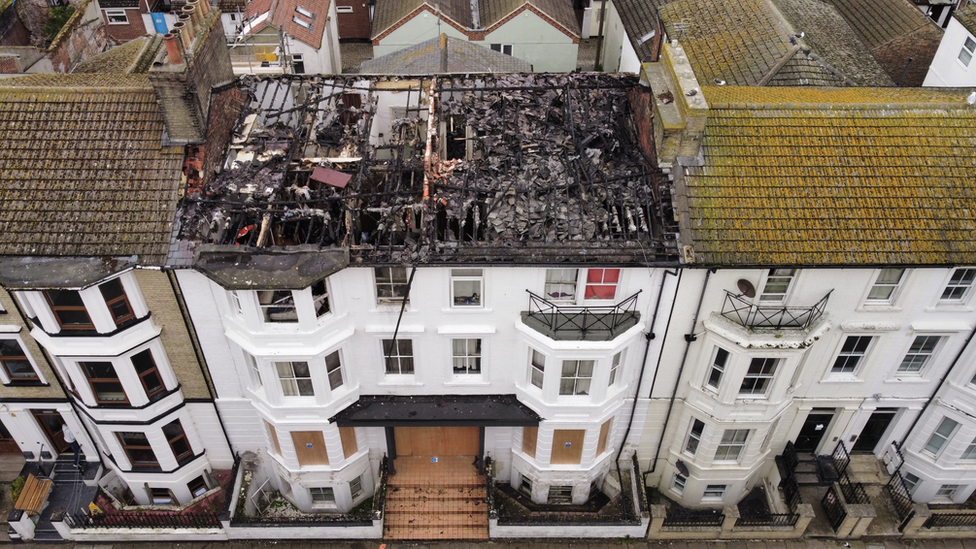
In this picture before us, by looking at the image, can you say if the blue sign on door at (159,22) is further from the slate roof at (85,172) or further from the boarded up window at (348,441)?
the boarded up window at (348,441)

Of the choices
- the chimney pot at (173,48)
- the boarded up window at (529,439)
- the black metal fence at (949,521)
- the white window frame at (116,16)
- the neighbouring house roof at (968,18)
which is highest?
the chimney pot at (173,48)

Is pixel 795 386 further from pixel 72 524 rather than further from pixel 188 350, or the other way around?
pixel 72 524

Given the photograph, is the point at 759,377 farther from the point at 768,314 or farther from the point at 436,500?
the point at 436,500

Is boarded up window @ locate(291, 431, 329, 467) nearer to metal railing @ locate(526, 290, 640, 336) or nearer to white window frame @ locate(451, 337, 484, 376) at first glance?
white window frame @ locate(451, 337, 484, 376)

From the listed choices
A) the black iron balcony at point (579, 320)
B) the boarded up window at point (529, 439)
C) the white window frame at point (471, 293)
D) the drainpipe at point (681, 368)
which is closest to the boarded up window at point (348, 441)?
the boarded up window at point (529, 439)

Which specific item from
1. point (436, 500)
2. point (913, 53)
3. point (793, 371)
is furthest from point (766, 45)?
point (436, 500)

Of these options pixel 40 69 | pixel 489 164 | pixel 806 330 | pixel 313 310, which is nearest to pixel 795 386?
pixel 806 330
